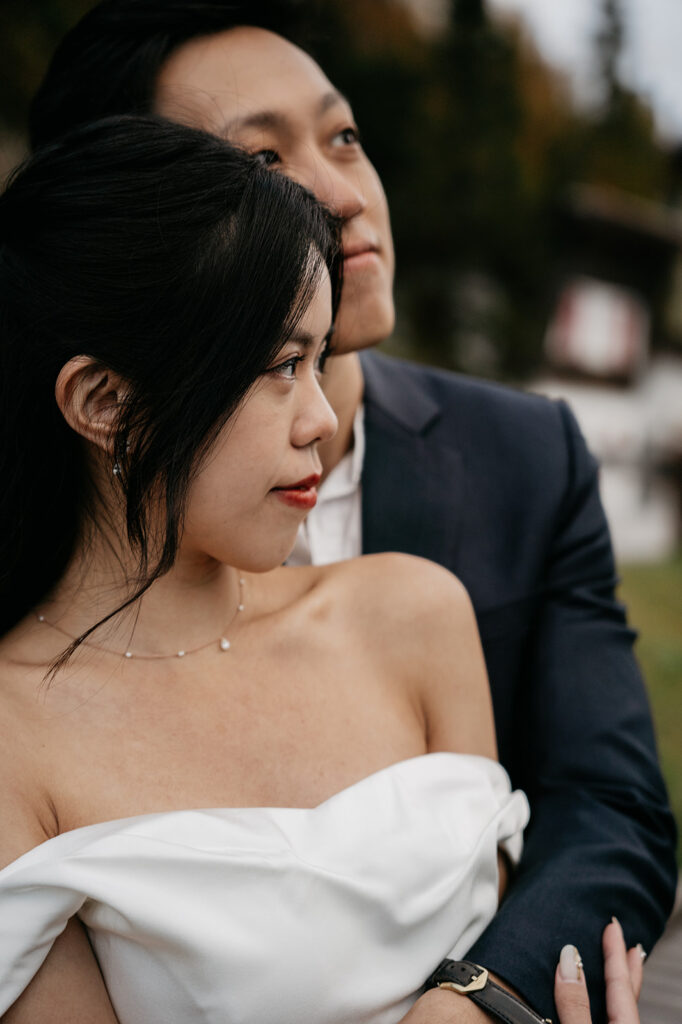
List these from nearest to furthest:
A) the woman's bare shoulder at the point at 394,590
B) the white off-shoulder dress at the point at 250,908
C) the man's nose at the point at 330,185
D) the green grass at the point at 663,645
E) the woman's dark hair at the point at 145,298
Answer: the white off-shoulder dress at the point at 250,908
the woman's dark hair at the point at 145,298
the woman's bare shoulder at the point at 394,590
the man's nose at the point at 330,185
the green grass at the point at 663,645

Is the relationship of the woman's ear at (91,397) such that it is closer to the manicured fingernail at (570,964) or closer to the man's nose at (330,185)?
the man's nose at (330,185)

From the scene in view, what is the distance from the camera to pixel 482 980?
1.60 metres

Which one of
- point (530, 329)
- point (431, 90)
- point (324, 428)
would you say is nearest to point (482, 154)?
point (431, 90)

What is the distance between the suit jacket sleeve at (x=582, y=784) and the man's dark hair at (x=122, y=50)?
4.33ft

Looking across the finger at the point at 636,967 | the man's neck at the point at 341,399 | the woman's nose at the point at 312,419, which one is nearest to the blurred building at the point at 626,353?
the man's neck at the point at 341,399

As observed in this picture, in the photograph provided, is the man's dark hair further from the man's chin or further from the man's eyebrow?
the man's chin

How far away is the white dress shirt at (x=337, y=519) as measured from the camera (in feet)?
7.73

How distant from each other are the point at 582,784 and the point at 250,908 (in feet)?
3.08

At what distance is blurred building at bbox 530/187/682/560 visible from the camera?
36.8ft

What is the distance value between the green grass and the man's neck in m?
3.05

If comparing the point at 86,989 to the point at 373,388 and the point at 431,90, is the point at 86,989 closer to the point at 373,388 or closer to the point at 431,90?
the point at 373,388

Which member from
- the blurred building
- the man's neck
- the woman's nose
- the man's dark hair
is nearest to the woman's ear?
the woman's nose

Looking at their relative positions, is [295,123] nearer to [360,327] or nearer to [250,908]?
[360,327]

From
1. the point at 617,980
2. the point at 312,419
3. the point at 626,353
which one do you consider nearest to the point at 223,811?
the point at 312,419
